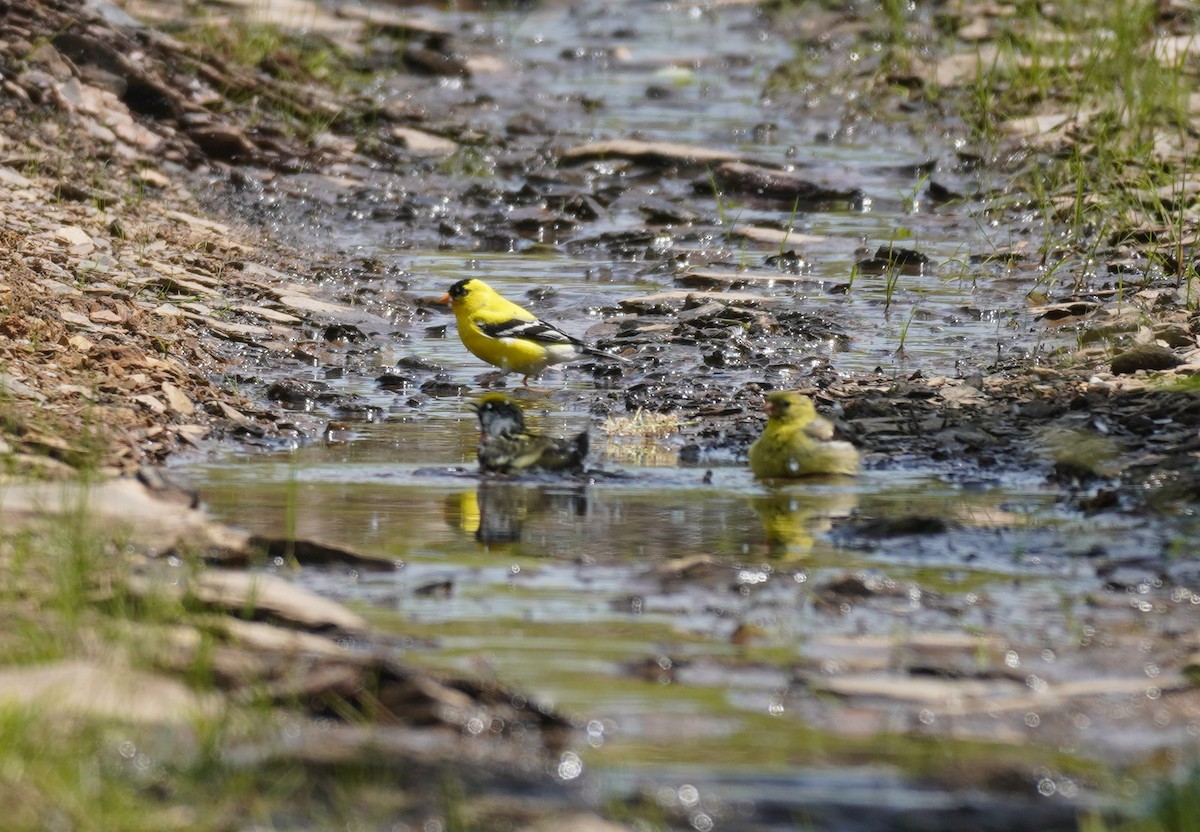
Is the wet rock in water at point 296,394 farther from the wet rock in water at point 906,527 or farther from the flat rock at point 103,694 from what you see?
the flat rock at point 103,694

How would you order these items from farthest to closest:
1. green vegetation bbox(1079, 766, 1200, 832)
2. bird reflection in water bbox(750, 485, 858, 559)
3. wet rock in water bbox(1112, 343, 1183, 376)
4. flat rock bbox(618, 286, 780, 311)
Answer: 1. flat rock bbox(618, 286, 780, 311)
2. wet rock in water bbox(1112, 343, 1183, 376)
3. bird reflection in water bbox(750, 485, 858, 559)
4. green vegetation bbox(1079, 766, 1200, 832)

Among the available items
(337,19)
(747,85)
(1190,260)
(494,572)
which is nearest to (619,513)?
(494,572)

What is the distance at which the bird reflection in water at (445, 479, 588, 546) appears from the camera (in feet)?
19.4

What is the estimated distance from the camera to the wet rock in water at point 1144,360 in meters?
8.08

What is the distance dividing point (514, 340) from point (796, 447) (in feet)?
8.50

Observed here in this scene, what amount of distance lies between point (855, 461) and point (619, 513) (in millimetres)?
1104

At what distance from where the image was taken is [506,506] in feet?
20.7

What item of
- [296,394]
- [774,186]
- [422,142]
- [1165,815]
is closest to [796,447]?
[296,394]

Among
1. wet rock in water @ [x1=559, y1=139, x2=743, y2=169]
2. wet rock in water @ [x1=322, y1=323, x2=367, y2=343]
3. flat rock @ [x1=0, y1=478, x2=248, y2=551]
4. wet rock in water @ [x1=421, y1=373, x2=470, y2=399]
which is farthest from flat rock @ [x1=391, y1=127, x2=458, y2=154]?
flat rock @ [x1=0, y1=478, x2=248, y2=551]

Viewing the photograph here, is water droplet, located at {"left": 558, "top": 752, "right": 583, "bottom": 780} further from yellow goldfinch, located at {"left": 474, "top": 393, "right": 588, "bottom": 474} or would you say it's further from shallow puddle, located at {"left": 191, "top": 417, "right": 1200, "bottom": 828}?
yellow goldfinch, located at {"left": 474, "top": 393, "right": 588, "bottom": 474}

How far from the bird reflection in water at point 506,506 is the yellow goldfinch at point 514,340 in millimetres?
2366

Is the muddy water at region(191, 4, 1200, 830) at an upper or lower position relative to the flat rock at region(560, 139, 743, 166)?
lower

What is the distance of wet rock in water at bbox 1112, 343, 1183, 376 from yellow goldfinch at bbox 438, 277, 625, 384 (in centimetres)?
239

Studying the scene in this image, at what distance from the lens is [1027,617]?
484cm
